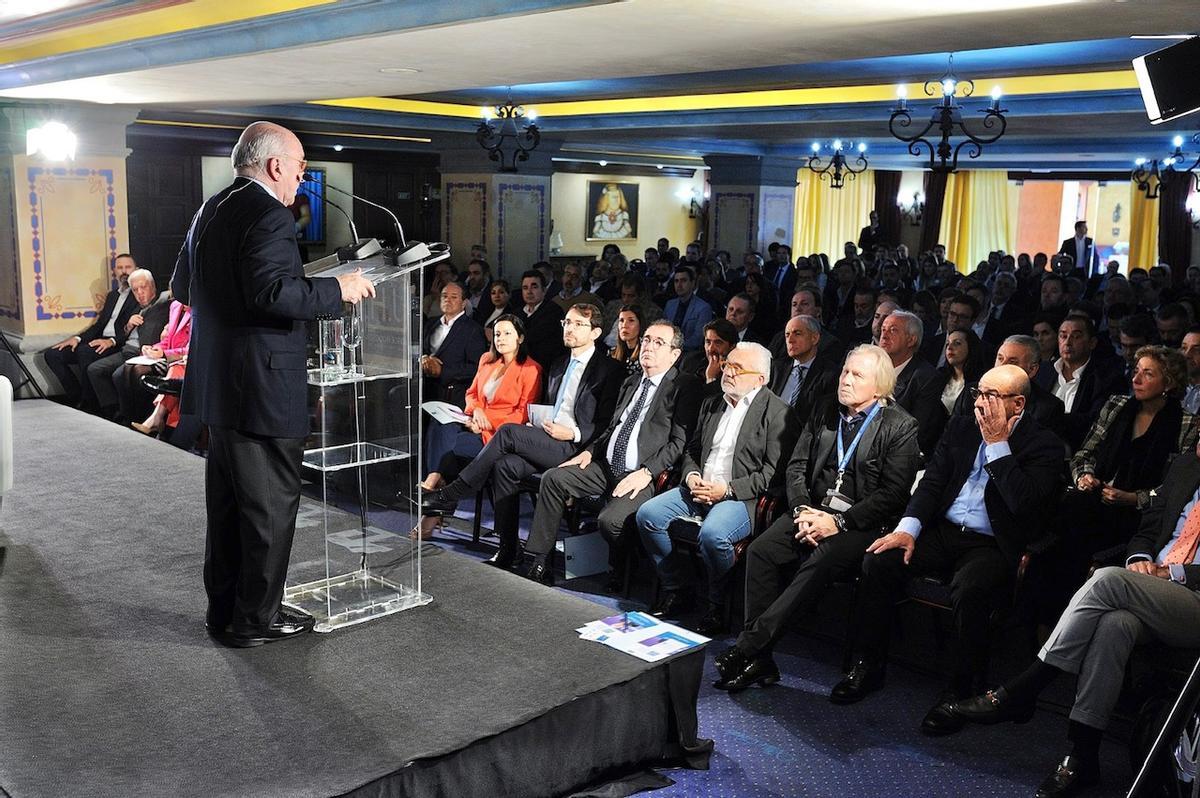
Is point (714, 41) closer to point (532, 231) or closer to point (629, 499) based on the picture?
point (629, 499)

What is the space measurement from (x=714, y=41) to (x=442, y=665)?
7.98ft

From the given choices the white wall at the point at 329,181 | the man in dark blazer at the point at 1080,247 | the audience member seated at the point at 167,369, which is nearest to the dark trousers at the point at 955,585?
the audience member seated at the point at 167,369

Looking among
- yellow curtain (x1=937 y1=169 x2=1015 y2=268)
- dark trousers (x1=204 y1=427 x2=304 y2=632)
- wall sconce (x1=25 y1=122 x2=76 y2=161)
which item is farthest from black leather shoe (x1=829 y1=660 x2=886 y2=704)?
yellow curtain (x1=937 y1=169 x2=1015 y2=268)

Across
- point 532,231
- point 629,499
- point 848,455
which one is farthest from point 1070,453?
point 532,231

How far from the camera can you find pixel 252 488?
2.85 meters

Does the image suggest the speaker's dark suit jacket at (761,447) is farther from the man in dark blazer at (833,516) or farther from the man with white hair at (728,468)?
the man in dark blazer at (833,516)

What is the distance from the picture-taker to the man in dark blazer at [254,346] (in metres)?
2.74

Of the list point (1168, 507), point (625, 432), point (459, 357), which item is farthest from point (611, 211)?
point (1168, 507)

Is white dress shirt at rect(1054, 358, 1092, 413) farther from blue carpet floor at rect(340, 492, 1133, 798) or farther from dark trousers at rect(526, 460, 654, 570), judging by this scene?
dark trousers at rect(526, 460, 654, 570)

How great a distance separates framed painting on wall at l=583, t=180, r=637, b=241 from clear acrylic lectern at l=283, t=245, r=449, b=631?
16573mm

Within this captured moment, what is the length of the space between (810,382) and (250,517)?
8.94 feet

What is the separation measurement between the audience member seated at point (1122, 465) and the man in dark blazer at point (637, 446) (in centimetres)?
150

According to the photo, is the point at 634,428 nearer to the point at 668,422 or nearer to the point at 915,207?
the point at 668,422

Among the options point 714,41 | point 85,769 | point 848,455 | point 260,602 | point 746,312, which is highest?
point 714,41
